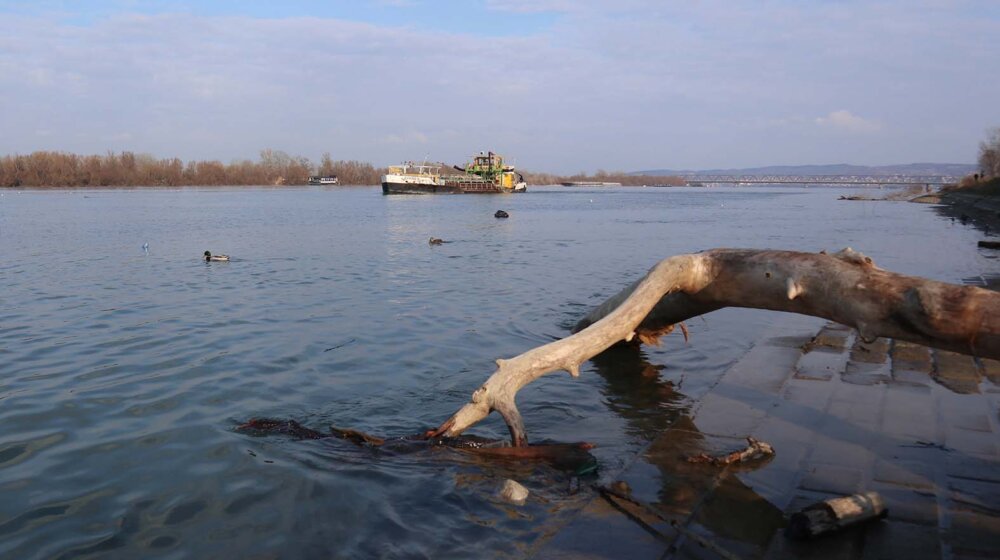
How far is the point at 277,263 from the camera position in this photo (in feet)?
71.8

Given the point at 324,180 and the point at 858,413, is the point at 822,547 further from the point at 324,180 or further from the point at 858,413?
the point at 324,180

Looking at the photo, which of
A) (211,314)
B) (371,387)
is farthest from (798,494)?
(211,314)

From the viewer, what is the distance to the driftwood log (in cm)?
482

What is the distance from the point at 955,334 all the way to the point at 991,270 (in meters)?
15.3

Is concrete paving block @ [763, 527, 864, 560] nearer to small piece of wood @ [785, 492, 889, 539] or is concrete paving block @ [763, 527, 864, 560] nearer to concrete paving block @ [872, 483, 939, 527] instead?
small piece of wood @ [785, 492, 889, 539]

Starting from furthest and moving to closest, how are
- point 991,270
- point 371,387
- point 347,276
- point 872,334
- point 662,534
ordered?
point 347,276, point 991,270, point 371,387, point 872,334, point 662,534

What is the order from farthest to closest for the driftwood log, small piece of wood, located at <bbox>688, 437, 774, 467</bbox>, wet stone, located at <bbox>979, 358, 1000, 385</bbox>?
wet stone, located at <bbox>979, 358, 1000, 385</bbox> < small piece of wood, located at <bbox>688, 437, 774, 467</bbox> < the driftwood log

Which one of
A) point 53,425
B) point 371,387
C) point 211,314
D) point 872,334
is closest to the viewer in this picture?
point 872,334

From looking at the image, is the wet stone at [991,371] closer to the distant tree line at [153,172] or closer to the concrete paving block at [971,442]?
the concrete paving block at [971,442]

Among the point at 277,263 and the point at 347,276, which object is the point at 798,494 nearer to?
the point at 347,276

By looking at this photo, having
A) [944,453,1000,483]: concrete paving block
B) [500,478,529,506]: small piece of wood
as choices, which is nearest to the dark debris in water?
[500,478,529,506]: small piece of wood

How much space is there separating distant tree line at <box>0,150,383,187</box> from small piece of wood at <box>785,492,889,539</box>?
131064mm

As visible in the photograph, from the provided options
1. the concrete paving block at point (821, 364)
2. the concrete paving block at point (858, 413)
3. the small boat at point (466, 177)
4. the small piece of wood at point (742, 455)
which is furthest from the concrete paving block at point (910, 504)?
the small boat at point (466, 177)

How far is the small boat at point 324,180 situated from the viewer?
151 meters
